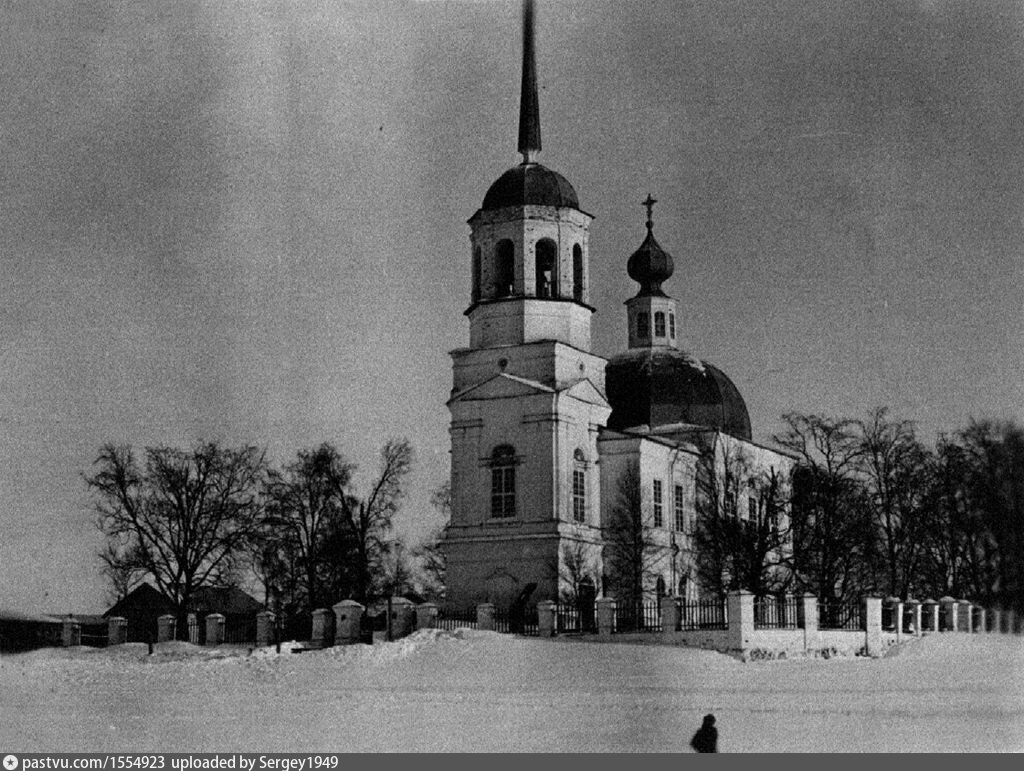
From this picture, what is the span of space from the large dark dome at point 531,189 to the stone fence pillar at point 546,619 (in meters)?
10.4

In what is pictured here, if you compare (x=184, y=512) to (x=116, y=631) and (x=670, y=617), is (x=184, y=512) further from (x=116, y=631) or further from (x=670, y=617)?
(x=670, y=617)

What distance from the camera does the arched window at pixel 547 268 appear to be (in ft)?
125

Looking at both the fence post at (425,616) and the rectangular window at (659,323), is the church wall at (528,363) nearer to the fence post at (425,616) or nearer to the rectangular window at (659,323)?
the fence post at (425,616)

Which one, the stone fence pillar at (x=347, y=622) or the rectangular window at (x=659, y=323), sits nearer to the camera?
the stone fence pillar at (x=347, y=622)

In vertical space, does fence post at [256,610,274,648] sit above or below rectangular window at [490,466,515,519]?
below

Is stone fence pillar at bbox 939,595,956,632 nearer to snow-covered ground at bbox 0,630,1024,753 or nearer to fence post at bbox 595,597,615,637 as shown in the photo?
snow-covered ground at bbox 0,630,1024,753

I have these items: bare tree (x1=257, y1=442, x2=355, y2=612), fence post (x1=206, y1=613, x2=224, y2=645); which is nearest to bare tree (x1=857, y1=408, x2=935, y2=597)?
bare tree (x1=257, y1=442, x2=355, y2=612)

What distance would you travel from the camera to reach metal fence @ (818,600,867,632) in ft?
103

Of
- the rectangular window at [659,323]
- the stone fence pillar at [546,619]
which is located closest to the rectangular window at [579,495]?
the stone fence pillar at [546,619]

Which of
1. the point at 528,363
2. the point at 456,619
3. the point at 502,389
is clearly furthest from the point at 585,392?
the point at 456,619

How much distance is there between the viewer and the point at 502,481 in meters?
37.6

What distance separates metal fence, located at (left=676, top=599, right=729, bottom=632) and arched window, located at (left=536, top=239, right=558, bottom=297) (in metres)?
10.2

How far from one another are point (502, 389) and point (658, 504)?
5.70m

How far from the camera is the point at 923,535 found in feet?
111
